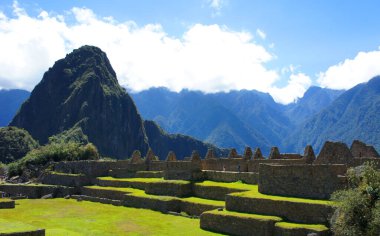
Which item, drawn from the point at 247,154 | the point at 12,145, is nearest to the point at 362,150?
the point at 247,154

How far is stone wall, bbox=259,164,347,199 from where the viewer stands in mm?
20953

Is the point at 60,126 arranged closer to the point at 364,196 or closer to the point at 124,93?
the point at 124,93

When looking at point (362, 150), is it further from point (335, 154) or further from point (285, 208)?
point (285, 208)

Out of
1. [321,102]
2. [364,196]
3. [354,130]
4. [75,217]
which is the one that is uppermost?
[321,102]

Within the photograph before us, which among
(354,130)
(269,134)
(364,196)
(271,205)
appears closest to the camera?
(364,196)

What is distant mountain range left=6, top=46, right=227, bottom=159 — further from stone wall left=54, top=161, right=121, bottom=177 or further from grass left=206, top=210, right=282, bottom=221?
grass left=206, top=210, right=282, bottom=221

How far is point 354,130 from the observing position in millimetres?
88625

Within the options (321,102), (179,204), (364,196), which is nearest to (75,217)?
(179,204)

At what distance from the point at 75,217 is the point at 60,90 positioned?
14418 cm

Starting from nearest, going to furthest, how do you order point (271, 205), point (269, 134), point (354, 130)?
point (271, 205) → point (354, 130) → point (269, 134)

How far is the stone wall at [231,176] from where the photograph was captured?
28375 millimetres

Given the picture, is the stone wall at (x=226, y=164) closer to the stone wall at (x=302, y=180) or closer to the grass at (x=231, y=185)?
the grass at (x=231, y=185)

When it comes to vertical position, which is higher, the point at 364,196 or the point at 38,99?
the point at 38,99

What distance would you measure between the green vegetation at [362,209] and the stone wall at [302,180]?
286 cm
